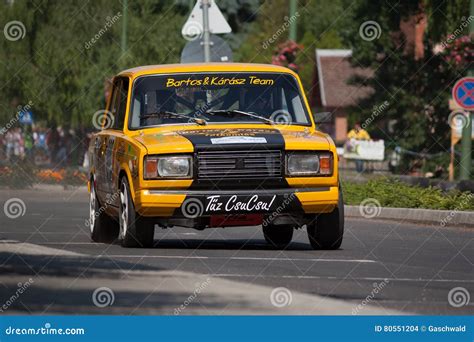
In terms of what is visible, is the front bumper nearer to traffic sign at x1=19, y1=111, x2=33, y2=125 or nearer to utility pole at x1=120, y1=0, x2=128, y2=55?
traffic sign at x1=19, y1=111, x2=33, y2=125

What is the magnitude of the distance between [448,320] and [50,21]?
43676 millimetres

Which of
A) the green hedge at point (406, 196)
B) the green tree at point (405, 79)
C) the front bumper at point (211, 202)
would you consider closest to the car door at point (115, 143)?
the front bumper at point (211, 202)

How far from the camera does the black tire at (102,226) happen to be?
18219 millimetres

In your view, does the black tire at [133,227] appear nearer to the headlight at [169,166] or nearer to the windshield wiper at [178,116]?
the headlight at [169,166]

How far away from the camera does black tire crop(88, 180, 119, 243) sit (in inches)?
717

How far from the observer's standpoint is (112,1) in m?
54.3

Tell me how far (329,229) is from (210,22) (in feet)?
39.1

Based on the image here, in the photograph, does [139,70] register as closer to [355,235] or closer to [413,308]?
[355,235]

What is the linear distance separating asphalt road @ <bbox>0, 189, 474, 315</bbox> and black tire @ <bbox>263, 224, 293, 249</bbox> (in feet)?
0.43

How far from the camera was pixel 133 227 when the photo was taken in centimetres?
1614

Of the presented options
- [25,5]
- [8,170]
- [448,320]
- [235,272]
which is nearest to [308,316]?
[448,320]

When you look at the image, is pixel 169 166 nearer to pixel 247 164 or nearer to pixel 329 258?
pixel 247 164

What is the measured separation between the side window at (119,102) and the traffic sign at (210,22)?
8823 millimetres

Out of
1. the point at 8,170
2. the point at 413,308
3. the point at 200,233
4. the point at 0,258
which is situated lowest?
the point at 8,170
